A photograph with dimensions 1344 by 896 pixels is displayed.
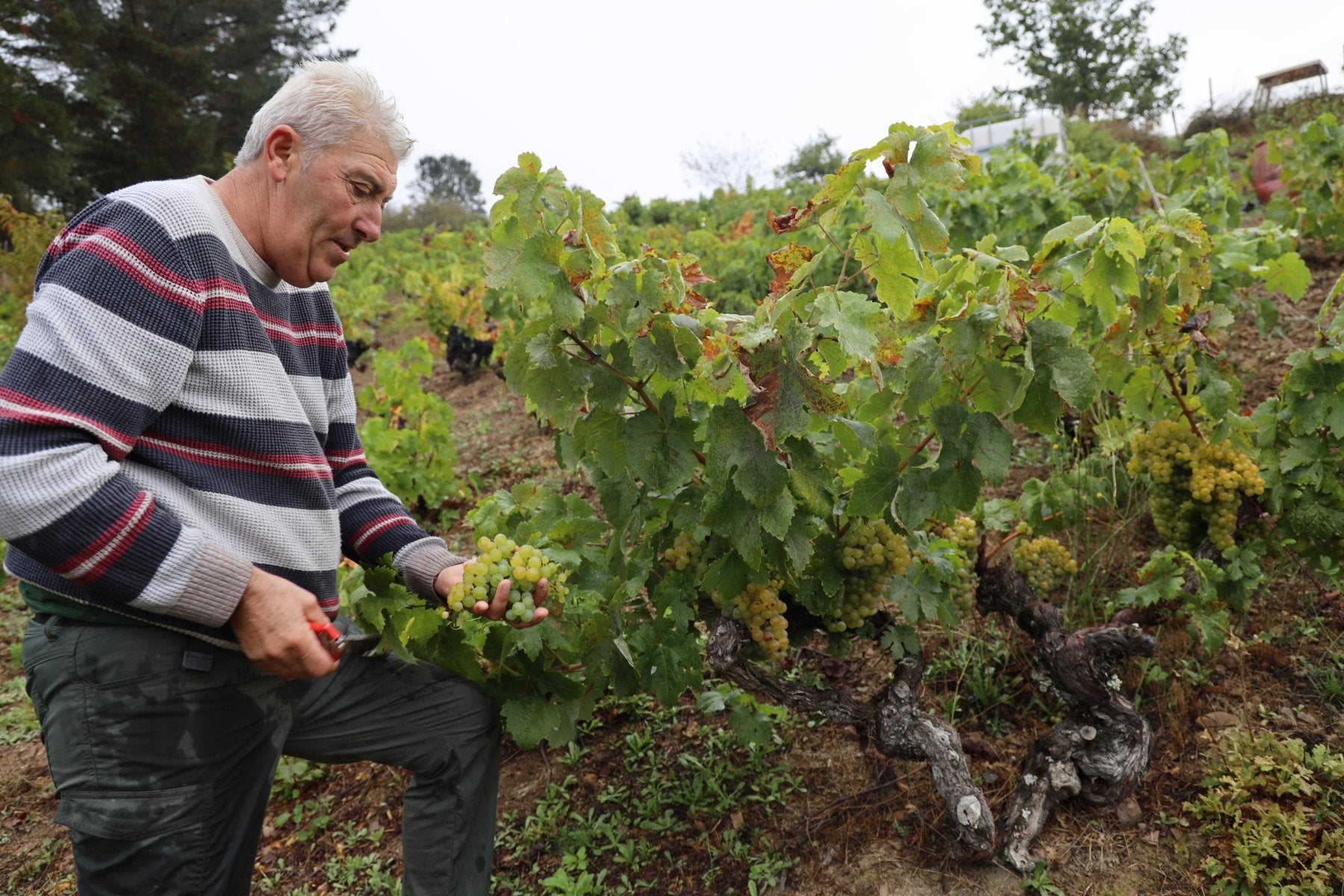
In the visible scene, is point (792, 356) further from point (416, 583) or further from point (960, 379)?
point (416, 583)

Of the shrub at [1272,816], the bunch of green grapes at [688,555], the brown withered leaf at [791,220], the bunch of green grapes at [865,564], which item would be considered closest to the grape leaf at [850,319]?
the brown withered leaf at [791,220]

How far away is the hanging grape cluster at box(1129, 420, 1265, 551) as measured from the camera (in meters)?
2.40

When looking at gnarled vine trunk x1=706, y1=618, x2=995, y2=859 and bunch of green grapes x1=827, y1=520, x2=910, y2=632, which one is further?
gnarled vine trunk x1=706, y1=618, x2=995, y2=859

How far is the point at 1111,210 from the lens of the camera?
4.68 metres

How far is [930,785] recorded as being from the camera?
8.13ft

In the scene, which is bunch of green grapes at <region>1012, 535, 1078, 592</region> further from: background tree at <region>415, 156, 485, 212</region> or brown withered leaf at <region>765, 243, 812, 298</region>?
background tree at <region>415, 156, 485, 212</region>

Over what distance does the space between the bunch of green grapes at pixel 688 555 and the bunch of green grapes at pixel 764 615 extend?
0.39ft

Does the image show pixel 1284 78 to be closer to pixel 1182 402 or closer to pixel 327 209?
pixel 1182 402

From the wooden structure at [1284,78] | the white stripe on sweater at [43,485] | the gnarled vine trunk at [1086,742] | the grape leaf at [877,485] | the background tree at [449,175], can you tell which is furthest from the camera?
the background tree at [449,175]

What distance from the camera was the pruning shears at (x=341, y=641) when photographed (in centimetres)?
163

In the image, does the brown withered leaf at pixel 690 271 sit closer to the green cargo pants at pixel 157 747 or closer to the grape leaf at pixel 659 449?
the grape leaf at pixel 659 449

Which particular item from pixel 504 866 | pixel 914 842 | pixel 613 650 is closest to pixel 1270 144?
pixel 914 842

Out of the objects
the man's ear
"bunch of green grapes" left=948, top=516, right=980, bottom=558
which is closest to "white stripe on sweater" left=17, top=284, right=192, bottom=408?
the man's ear

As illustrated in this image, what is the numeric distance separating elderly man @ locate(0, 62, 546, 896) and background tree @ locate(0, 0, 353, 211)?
1325 cm
